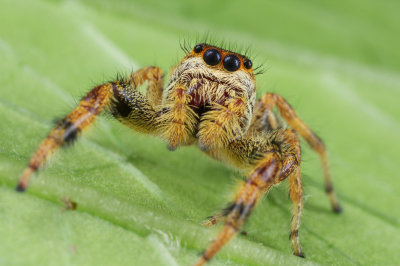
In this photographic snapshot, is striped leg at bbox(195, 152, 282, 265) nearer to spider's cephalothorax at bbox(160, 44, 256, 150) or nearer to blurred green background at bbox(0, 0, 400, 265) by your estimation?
blurred green background at bbox(0, 0, 400, 265)

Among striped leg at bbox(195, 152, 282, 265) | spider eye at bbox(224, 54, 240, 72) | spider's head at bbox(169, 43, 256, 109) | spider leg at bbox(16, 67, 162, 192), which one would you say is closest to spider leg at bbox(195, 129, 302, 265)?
striped leg at bbox(195, 152, 282, 265)

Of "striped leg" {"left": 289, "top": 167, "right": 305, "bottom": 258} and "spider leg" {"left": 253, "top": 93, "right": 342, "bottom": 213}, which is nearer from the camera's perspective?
"striped leg" {"left": 289, "top": 167, "right": 305, "bottom": 258}

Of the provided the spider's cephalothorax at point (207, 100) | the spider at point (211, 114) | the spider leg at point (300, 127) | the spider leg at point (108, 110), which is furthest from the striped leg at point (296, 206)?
the spider leg at point (108, 110)

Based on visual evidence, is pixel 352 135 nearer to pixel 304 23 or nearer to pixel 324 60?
pixel 324 60

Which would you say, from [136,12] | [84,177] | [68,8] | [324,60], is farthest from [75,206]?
[324,60]

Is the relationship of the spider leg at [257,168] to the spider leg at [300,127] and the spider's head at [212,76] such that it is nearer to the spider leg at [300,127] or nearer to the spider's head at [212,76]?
the spider's head at [212,76]

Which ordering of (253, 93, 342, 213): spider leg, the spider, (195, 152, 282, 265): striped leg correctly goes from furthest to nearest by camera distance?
(253, 93, 342, 213): spider leg
the spider
(195, 152, 282, 265): striped leg
